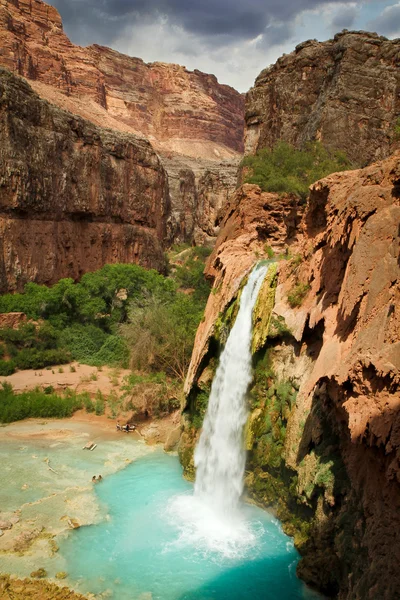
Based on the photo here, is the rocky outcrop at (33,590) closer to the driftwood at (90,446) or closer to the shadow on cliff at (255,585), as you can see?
the shadow on cliff at (255,585)

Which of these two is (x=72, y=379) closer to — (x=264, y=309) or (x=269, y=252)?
(x=269, y=252)

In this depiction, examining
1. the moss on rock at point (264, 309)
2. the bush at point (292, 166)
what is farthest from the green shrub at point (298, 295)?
the bush at point (292, 166)

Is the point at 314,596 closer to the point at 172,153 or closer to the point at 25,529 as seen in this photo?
the point at 25,529

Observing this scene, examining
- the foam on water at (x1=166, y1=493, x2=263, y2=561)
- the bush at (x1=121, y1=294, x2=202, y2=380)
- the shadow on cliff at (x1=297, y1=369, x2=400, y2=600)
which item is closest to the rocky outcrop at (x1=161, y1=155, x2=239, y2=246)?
the bush at (x1=121, y1=294, x2=202, y2=380)

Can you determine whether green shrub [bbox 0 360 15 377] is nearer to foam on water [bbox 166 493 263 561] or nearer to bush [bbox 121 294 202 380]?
bush [bbox 121 294 202 380]

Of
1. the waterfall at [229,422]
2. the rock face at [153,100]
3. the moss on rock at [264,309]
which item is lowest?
the waterfall at [229,422]

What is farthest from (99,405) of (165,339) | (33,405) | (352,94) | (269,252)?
(352,94)

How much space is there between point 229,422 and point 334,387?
4646mm

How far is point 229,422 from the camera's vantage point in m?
11.4

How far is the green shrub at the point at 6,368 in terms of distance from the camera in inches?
808

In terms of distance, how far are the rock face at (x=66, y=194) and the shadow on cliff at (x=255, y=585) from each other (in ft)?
71.2

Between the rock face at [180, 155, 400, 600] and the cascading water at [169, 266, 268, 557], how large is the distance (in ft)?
1.30

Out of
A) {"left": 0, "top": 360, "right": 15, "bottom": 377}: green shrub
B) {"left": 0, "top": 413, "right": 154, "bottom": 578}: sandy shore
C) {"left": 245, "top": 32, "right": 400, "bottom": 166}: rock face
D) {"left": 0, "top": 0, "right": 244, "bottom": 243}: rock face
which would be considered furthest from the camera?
{"left": 0, "top": 0, "right": 244, "bottom": 243}: rock face

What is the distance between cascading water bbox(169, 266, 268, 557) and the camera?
31.2 ft
